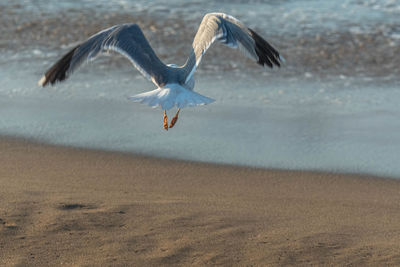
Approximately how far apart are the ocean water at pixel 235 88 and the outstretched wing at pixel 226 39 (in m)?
0.91

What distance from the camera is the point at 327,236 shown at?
4719 mm

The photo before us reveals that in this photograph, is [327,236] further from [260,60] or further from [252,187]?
[260,60]

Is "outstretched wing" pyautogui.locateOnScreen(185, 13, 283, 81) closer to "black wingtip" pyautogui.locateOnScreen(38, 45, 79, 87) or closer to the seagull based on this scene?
the seagull

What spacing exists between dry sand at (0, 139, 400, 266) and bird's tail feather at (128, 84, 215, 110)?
2.26 feet

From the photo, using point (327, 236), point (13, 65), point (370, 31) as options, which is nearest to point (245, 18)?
point (370, 31)

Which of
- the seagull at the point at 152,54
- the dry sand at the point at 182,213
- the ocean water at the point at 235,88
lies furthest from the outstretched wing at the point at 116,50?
the ocean water at the point at 235,88

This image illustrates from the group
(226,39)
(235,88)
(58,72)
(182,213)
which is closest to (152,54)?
(226,39)

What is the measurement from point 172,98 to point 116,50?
823 mm

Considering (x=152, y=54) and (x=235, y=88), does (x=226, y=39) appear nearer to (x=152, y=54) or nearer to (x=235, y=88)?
(x=152, y=54)

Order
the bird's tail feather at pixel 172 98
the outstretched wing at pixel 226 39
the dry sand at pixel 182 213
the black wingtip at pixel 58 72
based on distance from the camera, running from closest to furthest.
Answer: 1. the dry sand at pixel 182 213
2. the bird's tail feather at pixel 172 98
3. the black wingtip at pixel 58 72
4. the outstretched wing at pixel 226 39

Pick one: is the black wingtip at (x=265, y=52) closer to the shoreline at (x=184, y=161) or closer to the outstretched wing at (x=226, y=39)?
the outstretched wing at (x=226, y=39)

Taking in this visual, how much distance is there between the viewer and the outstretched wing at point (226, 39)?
5.68 m

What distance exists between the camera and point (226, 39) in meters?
5.77

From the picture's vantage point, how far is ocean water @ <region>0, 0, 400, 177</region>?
6660 millimetres
